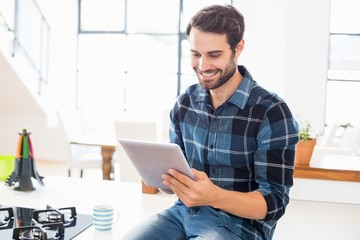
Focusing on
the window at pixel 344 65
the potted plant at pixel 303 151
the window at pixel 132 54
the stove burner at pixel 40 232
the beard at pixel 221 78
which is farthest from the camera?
the window at pixel 132 54

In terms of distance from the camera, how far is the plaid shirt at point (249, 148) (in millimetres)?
1374

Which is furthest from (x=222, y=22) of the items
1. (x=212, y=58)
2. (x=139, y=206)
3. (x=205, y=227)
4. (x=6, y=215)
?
(x=6, y=215)

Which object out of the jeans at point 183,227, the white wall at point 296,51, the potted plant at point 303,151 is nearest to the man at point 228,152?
the jeans at point 183,227

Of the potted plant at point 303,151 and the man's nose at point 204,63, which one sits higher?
the man's nose at point 204,63

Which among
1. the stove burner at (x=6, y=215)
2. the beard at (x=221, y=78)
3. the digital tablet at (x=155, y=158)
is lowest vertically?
the stove burner at (x=6, y=215)

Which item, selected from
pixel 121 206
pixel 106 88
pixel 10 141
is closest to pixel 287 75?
pixel 106 88

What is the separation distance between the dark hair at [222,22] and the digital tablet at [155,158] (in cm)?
Answer: 42

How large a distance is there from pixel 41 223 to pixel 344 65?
18.3ft

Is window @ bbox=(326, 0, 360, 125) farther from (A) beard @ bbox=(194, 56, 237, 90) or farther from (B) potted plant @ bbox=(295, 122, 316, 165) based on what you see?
(A) beard @ bbox=(194, 56, 237, 90)

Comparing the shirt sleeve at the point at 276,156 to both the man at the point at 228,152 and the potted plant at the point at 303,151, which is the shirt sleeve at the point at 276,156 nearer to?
the man at the point at 228,152

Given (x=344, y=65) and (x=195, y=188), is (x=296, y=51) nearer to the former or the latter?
(x=344, y=65)

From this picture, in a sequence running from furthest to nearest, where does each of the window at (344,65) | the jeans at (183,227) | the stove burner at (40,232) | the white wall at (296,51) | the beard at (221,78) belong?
the window at (344,65) < the white wall at (296,51) < the beard at (221,78) < the jeans at (183,227) < the stove burner at (40,232)

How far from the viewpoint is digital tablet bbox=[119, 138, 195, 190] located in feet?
4.11

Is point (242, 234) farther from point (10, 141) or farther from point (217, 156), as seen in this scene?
point (10, 141)
